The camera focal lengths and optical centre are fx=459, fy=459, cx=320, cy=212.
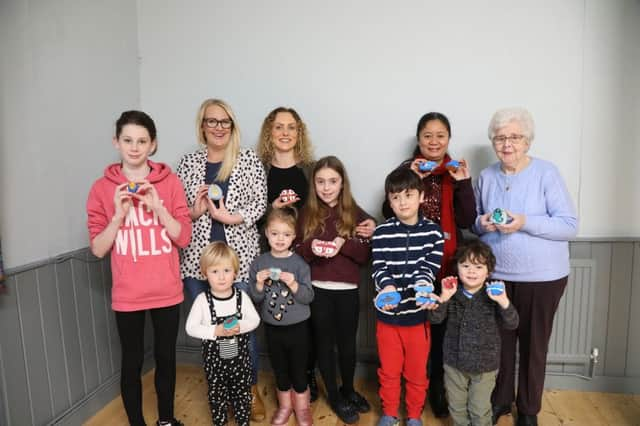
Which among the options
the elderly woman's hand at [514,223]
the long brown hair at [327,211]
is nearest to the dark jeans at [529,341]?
the elderly woman's hand at [514,223]

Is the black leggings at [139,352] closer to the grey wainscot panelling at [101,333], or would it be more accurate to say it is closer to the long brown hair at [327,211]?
the grey wainscot panelling at [101,333]

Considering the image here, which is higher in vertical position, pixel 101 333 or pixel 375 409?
pixel 101 333

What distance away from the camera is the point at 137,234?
219cm

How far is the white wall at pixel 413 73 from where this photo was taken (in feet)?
8.87

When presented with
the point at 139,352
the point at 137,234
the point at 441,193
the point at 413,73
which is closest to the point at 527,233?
the point at 441,193

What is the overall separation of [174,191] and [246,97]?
107 centimetres

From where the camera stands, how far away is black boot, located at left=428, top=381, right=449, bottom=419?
102 inches

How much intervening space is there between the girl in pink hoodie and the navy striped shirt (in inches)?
40.3

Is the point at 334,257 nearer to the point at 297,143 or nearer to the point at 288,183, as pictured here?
the point at 288,183

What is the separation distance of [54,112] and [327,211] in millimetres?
1537

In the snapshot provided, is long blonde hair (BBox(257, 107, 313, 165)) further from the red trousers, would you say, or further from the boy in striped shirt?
the red trousers

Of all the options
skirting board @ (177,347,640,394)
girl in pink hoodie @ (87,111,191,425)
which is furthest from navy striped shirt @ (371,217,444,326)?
skirting board @ (177,347,640,394)

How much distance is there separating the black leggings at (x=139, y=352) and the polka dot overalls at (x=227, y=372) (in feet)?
0.66

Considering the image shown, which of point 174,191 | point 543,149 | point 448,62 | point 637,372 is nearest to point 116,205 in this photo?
point 174,191
